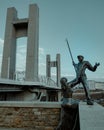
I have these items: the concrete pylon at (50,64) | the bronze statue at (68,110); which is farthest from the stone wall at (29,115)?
the concrete pylon at (50,64)

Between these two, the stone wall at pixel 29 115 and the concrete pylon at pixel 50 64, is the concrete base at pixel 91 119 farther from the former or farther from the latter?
the concrete pylon at pixel 50 64

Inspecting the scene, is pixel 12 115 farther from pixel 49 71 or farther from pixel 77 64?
pixel 49 71

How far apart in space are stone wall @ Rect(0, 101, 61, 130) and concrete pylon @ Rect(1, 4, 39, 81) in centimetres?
1147

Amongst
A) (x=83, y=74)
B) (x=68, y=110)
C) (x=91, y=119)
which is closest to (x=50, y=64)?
(x=83, y=74)

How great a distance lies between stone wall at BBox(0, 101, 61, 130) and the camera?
5.56 meters

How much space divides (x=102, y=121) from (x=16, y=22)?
18429 millimetres

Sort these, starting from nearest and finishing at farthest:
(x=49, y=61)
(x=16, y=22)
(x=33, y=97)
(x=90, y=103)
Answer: (x=90, y=103) → (x=33, y=97) → (x=16, y=22) → (x=49, y=61)

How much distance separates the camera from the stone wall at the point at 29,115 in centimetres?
556

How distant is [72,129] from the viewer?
15.1 ft

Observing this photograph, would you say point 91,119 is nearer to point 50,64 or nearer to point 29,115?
point 29,115

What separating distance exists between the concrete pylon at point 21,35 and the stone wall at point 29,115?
37.6 feet

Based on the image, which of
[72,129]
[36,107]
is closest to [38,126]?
[36,107]

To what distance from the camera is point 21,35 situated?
20750 millimetres

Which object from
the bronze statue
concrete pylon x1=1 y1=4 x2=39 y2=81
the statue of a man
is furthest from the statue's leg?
concrete pylon x1=1 y1=4 x2=39 y2=81
